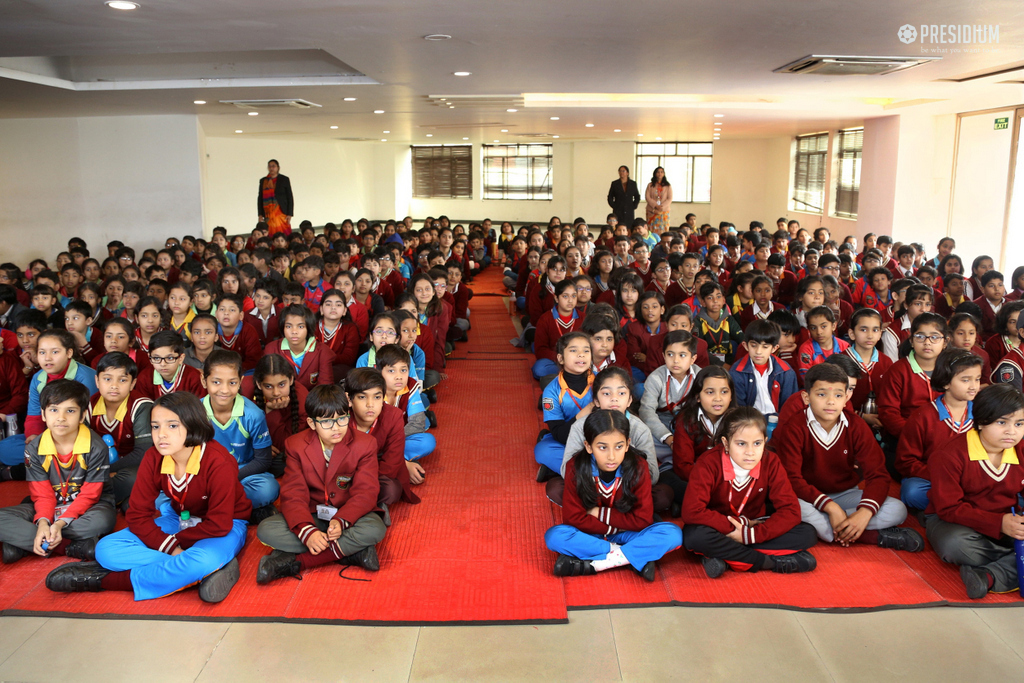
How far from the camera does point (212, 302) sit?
527cm

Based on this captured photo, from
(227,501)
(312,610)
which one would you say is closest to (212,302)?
(227,501)

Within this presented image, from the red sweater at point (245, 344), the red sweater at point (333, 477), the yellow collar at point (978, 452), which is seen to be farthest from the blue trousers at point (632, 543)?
the red sweater at point (245, 344)

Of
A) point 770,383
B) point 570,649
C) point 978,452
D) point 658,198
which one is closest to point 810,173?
point 658,198

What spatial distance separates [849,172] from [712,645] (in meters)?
10.9

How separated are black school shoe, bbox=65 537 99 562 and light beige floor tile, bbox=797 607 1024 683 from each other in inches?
104

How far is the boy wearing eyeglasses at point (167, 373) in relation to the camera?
3.65m

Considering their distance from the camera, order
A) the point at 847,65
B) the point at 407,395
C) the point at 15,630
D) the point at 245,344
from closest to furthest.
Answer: the point at 15,630
the point at 407,395
the point at 245,344
the point at 847,65

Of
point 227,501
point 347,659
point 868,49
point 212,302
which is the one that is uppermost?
point 868,49

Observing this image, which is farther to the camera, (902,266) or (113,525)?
(902,266)

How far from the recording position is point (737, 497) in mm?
2877

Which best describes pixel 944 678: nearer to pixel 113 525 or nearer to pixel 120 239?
pixel 113 525

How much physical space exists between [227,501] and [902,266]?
247 inches

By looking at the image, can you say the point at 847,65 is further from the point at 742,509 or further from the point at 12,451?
the point at 12,451

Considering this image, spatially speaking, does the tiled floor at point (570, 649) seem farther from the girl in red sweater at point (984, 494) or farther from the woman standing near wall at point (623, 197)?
the woman standing near wall at point (623, 197)
